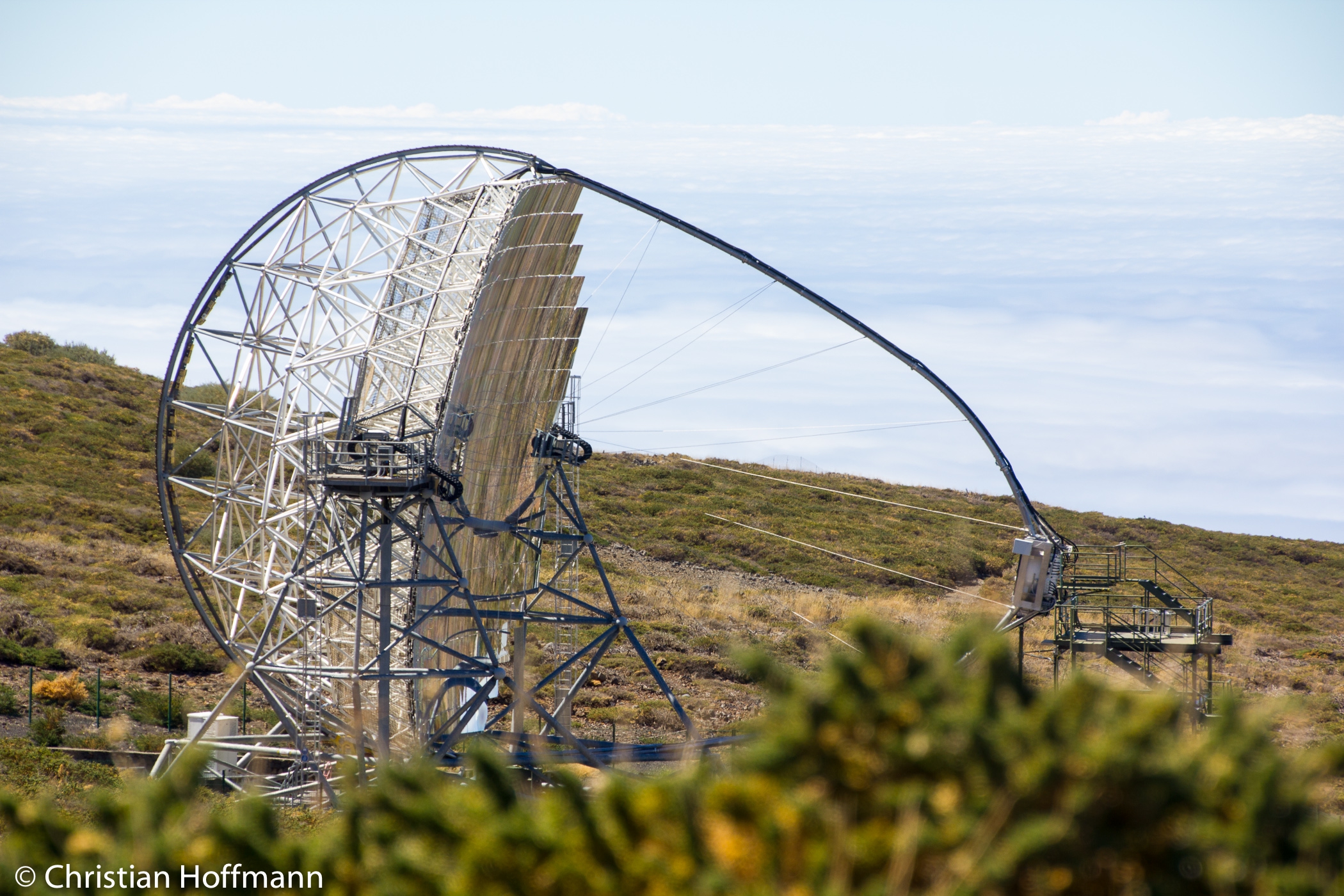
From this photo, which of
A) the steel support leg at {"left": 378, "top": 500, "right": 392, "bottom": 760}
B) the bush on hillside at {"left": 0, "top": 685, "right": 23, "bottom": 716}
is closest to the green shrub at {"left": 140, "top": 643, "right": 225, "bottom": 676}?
→ the bush on hillside at {"left": 0, "top": 685, "right": 23, "bottom": 716}

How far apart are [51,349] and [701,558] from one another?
157 ft

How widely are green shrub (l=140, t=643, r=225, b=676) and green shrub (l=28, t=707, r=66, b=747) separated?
5.97 metres

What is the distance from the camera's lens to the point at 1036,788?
7.51m

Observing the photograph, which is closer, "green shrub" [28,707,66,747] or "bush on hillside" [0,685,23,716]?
"green shrub" [28,707,66,747]

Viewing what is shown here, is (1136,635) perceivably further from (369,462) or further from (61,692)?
(61,692)

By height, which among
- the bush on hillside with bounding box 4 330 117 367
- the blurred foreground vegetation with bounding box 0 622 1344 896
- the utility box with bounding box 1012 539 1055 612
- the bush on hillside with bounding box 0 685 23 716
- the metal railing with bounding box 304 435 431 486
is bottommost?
the bush on hillside with bounding box 0 685 23 716

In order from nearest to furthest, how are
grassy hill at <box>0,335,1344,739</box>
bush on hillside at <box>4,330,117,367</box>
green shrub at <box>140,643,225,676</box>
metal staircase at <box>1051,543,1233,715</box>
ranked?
metal staircase at <box>1051,543,1233,715</box>, green shrub at <box>140,643,225,676</box>, grassy hill at <box>0,335,1344,739</box>, bush on hillside at <box>4,330,117,367</box>

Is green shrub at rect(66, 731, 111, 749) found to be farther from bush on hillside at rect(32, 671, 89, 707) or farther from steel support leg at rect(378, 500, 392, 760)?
steel support leg at rect(378, 500, 392, 760)

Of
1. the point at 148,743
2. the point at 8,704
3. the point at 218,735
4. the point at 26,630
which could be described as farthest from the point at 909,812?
the point at 26,630

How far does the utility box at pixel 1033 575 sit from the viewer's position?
80.6ft

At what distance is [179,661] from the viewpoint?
113ft

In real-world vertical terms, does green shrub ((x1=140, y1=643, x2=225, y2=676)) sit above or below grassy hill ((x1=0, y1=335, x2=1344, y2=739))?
below

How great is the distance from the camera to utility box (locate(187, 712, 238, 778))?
24531mm

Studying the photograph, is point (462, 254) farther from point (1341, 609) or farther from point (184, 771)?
point (1341, 609)
